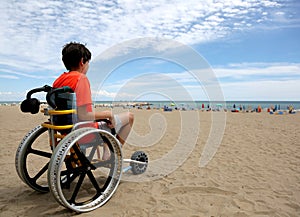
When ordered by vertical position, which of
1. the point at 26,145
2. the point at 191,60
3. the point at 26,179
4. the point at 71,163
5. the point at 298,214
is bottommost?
the point at 298,214

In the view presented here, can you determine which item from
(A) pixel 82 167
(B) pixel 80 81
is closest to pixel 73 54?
(B) pixel 80 81

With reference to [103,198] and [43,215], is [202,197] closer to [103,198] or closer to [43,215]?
[103,198]

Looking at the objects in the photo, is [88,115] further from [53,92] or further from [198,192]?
[198,192]

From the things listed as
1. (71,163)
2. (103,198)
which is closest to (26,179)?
(71,163)

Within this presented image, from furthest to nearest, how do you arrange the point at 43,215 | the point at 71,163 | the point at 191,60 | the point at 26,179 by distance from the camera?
1. the point at 191,60
2. the point at 26,179
3. the point at 71,163
4. the point at 43,215

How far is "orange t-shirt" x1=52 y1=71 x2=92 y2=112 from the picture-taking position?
2.86 m

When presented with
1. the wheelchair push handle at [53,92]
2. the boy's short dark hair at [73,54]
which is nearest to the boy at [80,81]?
the boy's short dark hair at [73,54]

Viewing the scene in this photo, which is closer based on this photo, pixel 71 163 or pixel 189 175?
pixel 71 163

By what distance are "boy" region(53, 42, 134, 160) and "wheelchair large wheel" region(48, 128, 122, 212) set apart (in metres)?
0.26

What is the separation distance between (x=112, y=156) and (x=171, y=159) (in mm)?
2512

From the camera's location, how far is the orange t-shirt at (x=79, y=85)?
9.37 ft

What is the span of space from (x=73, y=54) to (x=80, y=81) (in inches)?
17.6

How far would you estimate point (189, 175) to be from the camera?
4320mm

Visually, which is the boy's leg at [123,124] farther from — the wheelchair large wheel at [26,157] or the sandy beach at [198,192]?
the wheelchair large wheel at [26,157]
